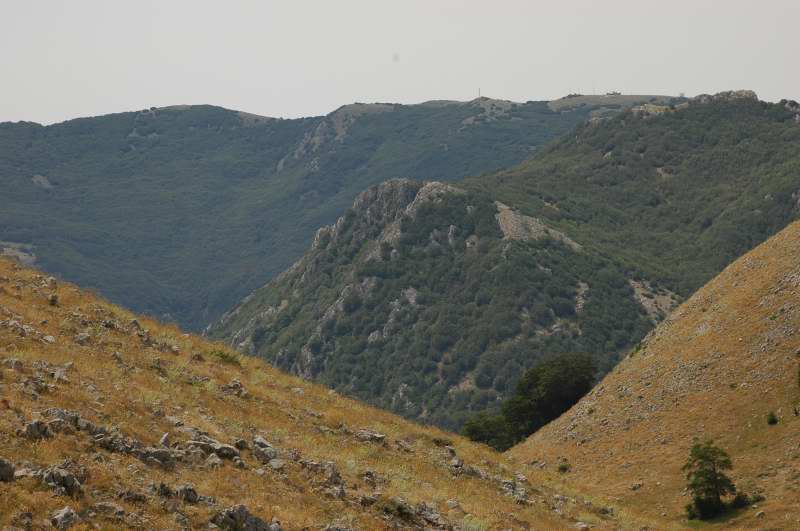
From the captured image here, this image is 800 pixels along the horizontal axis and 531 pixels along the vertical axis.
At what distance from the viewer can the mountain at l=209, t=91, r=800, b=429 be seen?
142250 mm

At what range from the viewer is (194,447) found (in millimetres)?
18156

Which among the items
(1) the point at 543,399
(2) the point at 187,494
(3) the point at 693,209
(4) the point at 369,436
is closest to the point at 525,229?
(3) the point at 693,209

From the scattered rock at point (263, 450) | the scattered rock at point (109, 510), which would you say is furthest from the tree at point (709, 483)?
the scattered rock at point (109, 510)

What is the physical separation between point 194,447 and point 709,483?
2384 centimetres

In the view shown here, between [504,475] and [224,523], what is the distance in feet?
47.5

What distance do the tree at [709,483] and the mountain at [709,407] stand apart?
Answer: 0.80 meters

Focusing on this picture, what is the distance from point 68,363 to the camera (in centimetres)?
2045

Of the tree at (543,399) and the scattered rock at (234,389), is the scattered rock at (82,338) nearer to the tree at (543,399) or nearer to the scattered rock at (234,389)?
the scattered rock at (234,389)

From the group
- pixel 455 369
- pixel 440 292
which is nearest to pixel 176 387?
pixel 455 369

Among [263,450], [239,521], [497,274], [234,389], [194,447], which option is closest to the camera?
[239,521]

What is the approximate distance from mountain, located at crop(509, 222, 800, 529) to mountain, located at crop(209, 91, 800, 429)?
75432 mm

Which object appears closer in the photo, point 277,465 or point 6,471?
point 6,471

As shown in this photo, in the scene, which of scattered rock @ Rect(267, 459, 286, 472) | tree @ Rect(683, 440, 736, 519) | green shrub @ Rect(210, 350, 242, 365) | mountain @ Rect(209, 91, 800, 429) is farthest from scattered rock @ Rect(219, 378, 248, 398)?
mountain @ Rect(209, 91, 800, 429)

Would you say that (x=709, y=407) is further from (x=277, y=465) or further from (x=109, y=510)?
(x=109, y=510)
